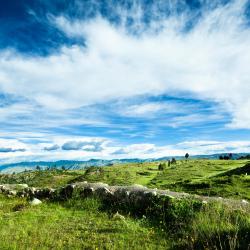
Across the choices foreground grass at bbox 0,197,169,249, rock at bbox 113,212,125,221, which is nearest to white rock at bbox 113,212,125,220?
rock at bbox 113,212,125,221

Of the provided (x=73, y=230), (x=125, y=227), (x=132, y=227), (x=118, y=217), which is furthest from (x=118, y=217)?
(x=73, y=230)

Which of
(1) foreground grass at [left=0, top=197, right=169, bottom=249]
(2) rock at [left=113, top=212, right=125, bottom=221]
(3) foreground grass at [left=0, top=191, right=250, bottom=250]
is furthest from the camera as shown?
(2) rock at [left=113, top=212, right=125, bottom=221]

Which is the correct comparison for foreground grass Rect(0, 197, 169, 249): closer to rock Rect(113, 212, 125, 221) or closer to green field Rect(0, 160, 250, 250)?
green field Rect(0, 160, 250, 250)

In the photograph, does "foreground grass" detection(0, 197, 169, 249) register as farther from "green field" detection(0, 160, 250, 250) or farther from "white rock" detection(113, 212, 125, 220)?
"white rock" detection(113, 212, 125, 220)

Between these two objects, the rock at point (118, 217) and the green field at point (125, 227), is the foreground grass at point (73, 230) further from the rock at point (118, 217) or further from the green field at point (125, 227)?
the rock at point (118, 217)

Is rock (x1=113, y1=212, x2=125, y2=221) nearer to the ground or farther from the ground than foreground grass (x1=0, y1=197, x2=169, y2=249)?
farther from the ground

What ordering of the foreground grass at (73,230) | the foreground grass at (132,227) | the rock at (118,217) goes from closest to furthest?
1. the foreground grass at (132,227)
2. the foreground grass at (73,230)
3. the rock at (118,217)

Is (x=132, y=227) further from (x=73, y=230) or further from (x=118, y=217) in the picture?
(x=73, y=230)

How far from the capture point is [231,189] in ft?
89.6

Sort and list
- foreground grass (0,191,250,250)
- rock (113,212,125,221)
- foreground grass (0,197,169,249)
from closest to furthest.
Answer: foreground grass (0,191,250,250), foreground grass (0,197,169,249), rock (113,212,125,221)

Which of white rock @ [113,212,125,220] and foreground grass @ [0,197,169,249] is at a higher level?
white rock @ [113,212,125,220]

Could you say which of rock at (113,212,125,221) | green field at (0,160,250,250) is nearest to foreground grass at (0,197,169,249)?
green field at (0,160,250,250)

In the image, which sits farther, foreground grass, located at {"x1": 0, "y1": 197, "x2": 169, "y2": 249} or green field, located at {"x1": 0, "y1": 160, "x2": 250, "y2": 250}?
foreground grass, located at {"x1": 0, "y1": 197, "x2": 169, "y2": 249}

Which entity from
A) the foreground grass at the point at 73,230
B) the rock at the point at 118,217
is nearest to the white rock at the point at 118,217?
the rock at the point at 118,217
